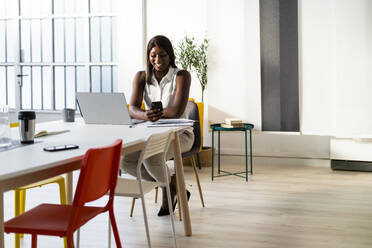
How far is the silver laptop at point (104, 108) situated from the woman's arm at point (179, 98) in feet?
1.49

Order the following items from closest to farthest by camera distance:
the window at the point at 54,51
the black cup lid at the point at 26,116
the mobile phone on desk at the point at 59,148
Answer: the mobile phone on desk at the point at 59,148 < the black cup lid at the point at 26,116 < the window at the point at 54,51

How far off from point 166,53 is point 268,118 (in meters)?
2.35

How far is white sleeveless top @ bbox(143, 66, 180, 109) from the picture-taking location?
12.8 feet

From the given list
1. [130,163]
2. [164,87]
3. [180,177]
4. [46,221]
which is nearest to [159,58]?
[164,87]

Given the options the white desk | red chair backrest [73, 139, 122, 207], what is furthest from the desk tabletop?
red chair backrest [73, 139, 122, 207]

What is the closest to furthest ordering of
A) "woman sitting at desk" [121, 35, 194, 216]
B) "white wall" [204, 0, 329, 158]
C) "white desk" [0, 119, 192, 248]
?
"white desk" [0, 119, 192, 248], "woman sitting at desk" [121, 35, 194, 216], "white wall" [204, 0, 329, 158]

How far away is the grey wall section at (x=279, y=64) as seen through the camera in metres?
5.73

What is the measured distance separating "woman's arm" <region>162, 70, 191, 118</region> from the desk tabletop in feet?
1.89

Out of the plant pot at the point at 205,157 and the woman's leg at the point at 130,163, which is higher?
the woman's leg at the point at 130,163

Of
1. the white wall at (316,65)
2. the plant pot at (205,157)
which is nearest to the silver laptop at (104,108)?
the plant pot at (205,157)

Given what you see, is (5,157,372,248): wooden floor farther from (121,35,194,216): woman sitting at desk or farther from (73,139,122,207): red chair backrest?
(73,139,122,207): red chair backrest

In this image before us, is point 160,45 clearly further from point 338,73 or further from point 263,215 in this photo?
point 338,73

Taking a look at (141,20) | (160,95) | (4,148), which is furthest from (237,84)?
(4,148)

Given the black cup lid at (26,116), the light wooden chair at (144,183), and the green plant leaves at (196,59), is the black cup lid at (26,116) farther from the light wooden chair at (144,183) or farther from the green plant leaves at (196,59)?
the green plant leaves at (196,59)
